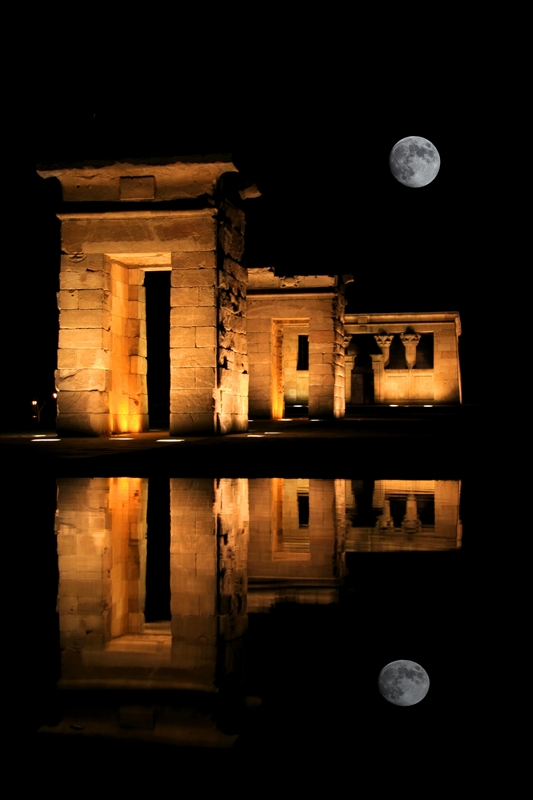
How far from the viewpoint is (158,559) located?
4.18 m

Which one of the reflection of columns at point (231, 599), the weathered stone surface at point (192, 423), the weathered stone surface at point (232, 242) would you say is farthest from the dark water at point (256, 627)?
the weathered stone surface at point (232, 242)

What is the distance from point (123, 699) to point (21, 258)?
24930mm

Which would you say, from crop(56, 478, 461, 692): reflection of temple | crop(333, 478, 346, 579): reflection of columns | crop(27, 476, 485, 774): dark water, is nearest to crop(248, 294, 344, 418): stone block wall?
crop(333, 478, 346, 579): reflection of columns

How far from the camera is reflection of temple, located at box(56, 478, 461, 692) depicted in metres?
2.71

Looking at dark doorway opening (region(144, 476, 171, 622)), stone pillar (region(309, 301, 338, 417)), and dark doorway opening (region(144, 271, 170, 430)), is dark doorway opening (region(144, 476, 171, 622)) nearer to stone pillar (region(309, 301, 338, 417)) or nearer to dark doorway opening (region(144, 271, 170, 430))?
stone pillar (region(309, 301, 338, 417))

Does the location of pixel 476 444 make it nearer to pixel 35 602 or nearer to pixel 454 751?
pixel 35 602

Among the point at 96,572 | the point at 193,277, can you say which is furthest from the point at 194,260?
the point at 96,572

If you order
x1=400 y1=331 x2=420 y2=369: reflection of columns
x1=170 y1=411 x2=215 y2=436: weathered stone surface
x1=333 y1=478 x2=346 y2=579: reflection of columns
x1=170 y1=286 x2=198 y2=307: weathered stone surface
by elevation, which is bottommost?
x1=333 y1=478 x2=346 y2=579: reflection of columns

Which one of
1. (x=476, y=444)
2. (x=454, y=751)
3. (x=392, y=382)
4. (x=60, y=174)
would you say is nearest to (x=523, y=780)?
(x=454, y=751)

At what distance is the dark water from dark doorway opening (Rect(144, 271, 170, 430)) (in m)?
29.6

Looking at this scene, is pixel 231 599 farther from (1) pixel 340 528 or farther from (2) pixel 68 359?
(2) pixel 68 359

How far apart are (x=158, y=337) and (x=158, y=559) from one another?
114 feet

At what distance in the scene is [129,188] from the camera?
51.8 feet

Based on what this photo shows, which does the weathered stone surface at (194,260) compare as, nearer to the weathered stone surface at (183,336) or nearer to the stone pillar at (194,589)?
the weathered stone surface at (183,336)
